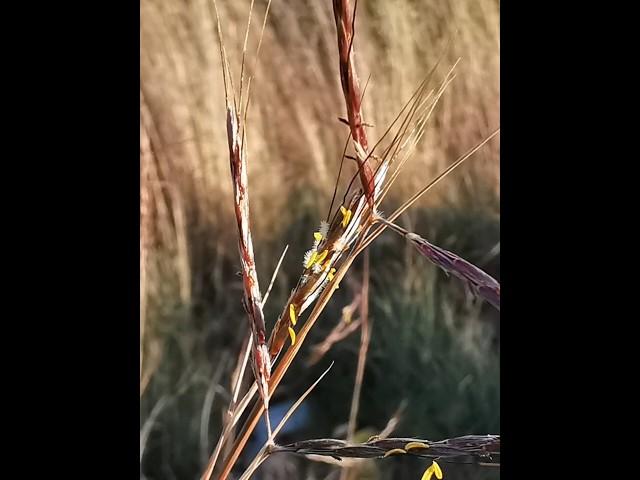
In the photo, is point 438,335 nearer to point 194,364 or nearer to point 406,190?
point 406,190

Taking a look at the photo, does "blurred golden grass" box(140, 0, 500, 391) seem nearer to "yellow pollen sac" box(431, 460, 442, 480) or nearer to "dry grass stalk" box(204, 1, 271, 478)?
"dry grass stalk" box(204, 1, 271, 478)

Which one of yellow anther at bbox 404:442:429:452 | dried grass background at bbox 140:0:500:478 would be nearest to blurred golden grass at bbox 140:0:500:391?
dried grass background at bbox 140:0:500:478

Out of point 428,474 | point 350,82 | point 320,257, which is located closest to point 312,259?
point 320,257

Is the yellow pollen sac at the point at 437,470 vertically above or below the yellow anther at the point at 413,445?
below

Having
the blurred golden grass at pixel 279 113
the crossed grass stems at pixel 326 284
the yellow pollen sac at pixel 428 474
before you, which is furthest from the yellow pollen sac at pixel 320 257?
the yellow pollen sac at pixel 428 474

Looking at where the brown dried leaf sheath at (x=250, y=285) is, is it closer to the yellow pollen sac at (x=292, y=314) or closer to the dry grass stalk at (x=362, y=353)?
the yellow pollen sac at (x=292, y=314)

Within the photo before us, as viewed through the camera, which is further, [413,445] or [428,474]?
[428,474]

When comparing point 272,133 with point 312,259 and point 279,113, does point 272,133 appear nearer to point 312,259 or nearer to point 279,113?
point 279,113
